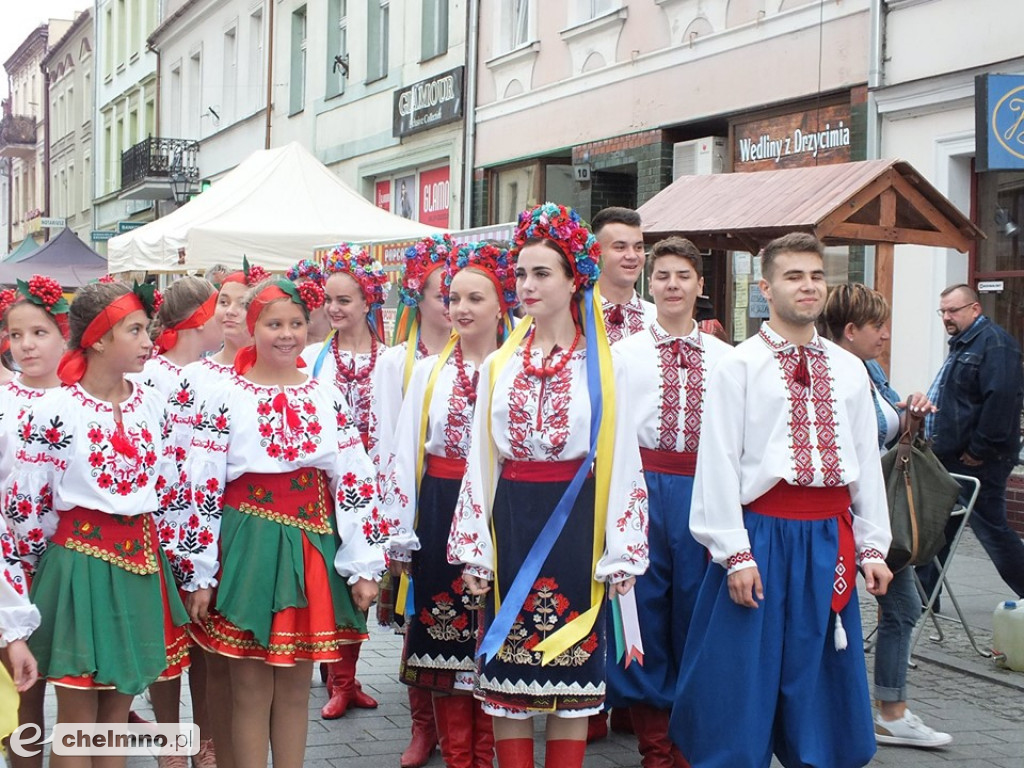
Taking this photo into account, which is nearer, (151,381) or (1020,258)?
(151,381)

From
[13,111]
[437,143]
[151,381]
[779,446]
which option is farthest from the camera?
[13,111]

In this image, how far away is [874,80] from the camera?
37.8ft

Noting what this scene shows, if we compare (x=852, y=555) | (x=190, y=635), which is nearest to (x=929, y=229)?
(x=852, y=555)

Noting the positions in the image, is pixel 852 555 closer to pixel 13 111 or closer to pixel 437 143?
pixel 437 143

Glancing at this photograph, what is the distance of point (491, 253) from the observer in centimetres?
536

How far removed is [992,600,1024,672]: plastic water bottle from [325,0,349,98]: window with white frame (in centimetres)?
1811

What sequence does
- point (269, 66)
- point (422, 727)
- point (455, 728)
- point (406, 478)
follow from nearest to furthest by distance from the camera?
point (455, 728) < point (406, 478) < point (422, 727) < point (269, 66)

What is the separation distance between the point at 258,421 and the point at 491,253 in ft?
3.96

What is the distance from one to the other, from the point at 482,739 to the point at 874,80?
26.0ft

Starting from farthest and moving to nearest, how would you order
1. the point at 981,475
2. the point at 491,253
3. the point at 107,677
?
1. the point at 981,475
2. the point at 491,253
3. the point at 107,677

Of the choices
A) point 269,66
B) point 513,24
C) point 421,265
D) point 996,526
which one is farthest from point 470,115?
point 421,265

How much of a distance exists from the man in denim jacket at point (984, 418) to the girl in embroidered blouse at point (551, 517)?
3.92 metres

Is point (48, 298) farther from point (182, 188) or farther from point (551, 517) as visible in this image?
point (182, 188)

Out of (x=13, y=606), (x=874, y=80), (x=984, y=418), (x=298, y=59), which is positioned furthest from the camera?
(x=298, y=59)
